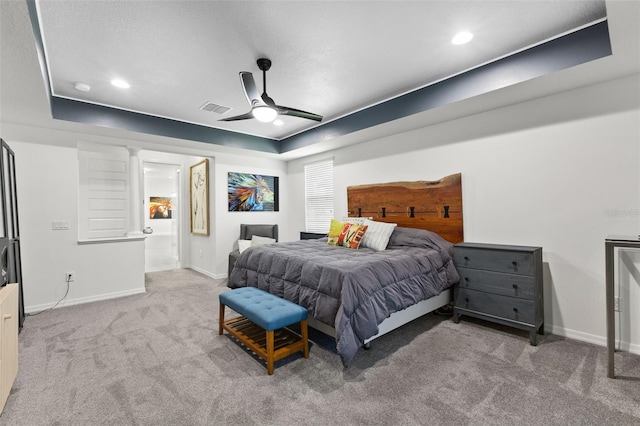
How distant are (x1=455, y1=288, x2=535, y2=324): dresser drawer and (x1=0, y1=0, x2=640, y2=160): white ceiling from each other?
1.93 metres

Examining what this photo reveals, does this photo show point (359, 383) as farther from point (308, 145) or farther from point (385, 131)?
point (308, 145)

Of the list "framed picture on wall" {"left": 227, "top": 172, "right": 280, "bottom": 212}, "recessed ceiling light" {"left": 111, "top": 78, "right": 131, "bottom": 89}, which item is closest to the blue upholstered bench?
"recessed ceiling light" {"left": 111, "top": 78, "right": 131, "bottom": 89}

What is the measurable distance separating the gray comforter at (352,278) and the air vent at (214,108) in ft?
6.24

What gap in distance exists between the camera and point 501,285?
2.80 meters

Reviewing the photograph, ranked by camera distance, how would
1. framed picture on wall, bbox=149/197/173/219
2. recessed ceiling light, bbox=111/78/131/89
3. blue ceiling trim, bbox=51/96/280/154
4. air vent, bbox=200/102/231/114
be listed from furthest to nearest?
framed picture on wall, bbox=149/197/173/219
air vent, bbox=200/102/231/114
blue ceiling trim, bbox=51/96/280/154
recessed ceiling light, bbox=111/78/131/89

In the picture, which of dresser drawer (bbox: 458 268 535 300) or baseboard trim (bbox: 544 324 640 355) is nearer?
baseboard trim (bbox: 544 324 640 355)

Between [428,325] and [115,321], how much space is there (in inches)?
133

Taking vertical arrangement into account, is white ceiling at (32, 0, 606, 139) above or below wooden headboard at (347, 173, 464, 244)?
above

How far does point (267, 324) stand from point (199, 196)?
4.37 metres

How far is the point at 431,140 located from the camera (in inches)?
150

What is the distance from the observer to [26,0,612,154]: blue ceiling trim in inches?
88.7

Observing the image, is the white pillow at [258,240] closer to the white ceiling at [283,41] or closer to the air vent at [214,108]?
the air vent at [214,108]

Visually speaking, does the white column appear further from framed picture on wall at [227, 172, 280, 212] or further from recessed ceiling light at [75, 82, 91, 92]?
framed picture on wall at [227, 172, 280, 212]

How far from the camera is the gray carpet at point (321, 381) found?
1.73 m
